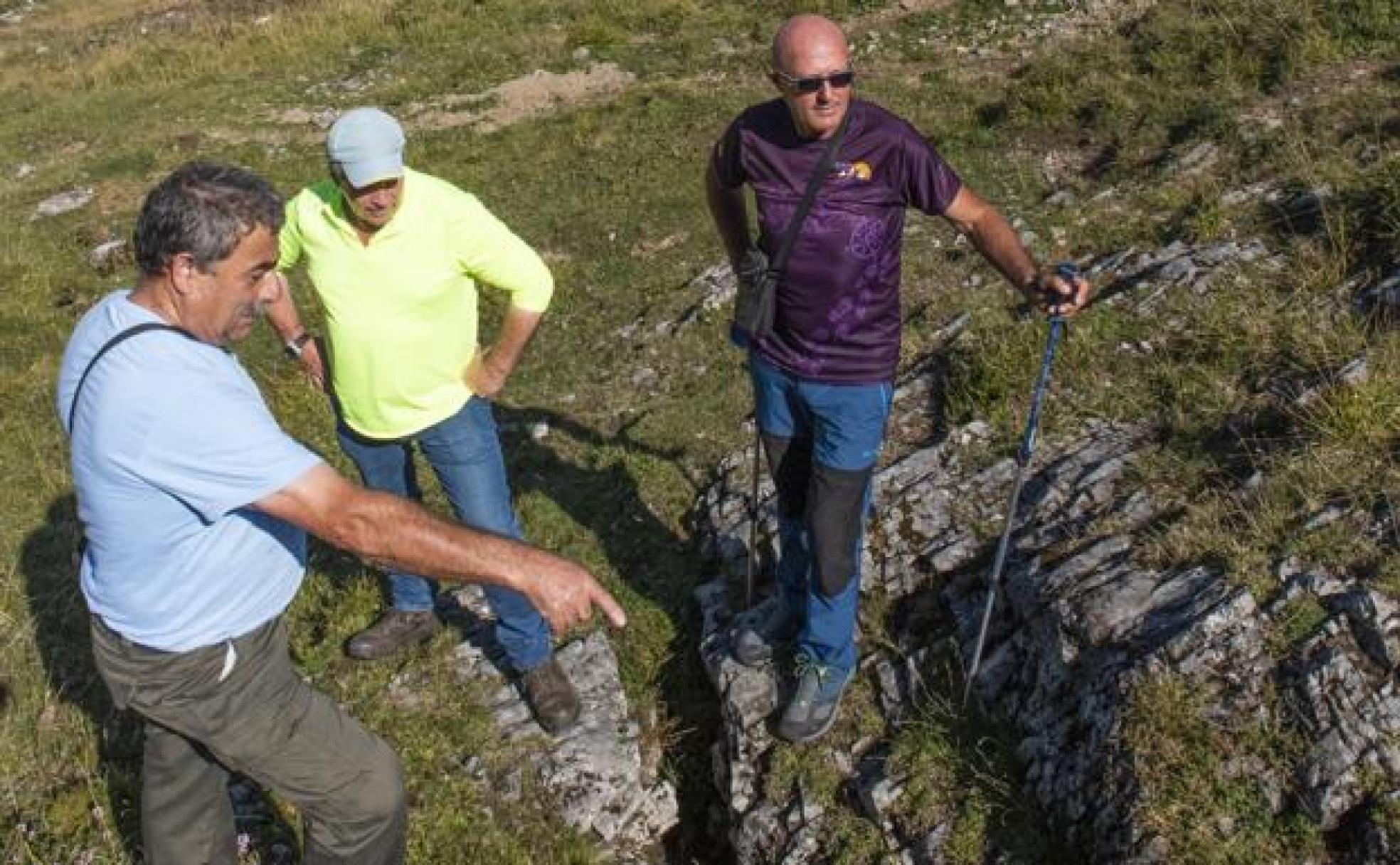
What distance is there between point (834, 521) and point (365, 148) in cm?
239

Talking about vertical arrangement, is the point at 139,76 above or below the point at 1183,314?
below

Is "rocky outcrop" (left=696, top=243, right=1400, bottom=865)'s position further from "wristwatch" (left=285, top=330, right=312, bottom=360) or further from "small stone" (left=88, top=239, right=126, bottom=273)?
"small stone" (left=88, top=239, right=126, bottom=273)

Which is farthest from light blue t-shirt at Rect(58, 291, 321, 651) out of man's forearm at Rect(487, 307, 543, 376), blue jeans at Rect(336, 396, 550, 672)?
man's forearm at Rect(487, 307, 543, 376)

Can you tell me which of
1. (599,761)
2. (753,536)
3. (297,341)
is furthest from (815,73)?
(599,761)

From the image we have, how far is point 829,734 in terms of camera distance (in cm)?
521

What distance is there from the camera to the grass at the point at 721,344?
496cm

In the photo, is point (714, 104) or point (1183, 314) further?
point (714, 104)

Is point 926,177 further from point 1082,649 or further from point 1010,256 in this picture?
point 1082,649

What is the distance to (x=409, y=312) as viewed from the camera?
4770 millimetres

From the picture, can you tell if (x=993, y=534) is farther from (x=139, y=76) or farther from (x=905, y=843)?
(x=139, y=76)

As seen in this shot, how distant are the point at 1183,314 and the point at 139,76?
19692 mm

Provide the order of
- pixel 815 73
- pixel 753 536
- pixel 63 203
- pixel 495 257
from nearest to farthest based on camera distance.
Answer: pixel 815 73
pixel 495 257
pixel 753 536
pixel 63 203

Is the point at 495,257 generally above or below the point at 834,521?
above

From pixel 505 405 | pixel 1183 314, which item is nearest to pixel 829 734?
pixel 1183 314
